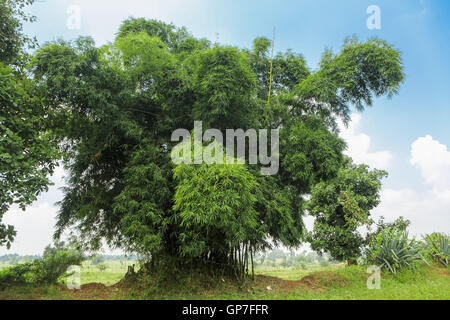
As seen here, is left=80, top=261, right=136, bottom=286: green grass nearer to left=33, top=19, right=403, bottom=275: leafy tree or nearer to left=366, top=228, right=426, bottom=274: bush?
left=33, top=19, right=403, bottom=275: leafy tree

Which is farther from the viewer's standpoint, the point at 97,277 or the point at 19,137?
the point at 97,277

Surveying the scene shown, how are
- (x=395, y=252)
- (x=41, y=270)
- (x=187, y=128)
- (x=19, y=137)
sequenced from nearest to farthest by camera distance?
(x=19, y=137) < (x=41, y=270) < (x=395, y=252) < (x=187, y=128)

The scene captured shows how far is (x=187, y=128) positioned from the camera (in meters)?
6.22

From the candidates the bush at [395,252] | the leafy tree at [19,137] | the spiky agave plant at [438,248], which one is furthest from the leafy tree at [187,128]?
the spiky agave plant at [438,248]

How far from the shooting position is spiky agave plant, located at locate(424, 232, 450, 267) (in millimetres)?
6739

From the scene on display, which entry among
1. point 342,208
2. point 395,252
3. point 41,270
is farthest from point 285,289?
point 342,208

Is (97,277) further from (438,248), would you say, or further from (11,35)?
(438,248)

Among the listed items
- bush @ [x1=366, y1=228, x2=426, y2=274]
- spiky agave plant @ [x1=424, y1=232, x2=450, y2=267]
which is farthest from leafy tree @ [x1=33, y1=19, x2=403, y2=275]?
spiky agave plant @ [x1=424, y1=232, x2=450, y2=267]

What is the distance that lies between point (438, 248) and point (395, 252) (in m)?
1.87

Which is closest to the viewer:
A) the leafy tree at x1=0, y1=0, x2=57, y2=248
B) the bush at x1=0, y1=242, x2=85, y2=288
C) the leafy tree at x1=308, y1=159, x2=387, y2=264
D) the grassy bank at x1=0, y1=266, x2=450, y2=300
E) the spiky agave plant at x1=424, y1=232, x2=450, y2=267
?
the leafy tree at x1=0, y1=0, x2=57, y2=248

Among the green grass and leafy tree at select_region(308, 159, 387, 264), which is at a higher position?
leafy tree at select_region(308, 159, 387, 264)

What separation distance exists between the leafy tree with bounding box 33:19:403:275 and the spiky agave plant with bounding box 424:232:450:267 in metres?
3.69

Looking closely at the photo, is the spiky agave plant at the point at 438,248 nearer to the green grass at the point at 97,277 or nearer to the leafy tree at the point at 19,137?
the green grass at the point at 97,277

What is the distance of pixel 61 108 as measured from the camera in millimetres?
5387
